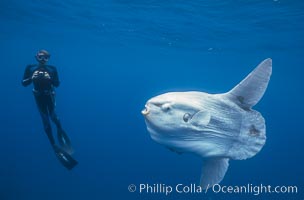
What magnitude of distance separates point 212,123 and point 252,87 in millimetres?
753

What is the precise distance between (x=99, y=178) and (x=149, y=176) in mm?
2586

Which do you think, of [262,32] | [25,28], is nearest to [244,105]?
[262,32]

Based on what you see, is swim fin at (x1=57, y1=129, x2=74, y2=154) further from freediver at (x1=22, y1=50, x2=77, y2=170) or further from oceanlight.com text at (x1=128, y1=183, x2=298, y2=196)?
oceanlight.com text at (x1=128, y1=183, x2=298, y2=196)

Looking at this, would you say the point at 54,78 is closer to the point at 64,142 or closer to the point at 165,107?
the point at 64,142

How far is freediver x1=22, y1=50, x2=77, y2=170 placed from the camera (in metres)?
6.94

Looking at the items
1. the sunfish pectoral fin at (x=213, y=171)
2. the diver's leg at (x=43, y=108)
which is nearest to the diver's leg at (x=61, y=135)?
the diver's leg at (x=43, y=108)

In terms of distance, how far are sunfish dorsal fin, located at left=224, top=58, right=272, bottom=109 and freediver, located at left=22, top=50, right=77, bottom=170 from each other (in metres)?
4.71

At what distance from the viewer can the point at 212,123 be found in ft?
11.4

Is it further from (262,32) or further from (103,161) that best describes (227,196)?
(262,32)

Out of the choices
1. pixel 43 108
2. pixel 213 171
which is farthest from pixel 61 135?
pixel 213 171

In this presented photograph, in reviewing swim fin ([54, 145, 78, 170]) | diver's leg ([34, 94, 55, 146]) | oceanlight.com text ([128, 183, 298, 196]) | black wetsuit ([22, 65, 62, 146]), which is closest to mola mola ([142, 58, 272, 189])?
black wetsuit ([22, 65, 62, 146])

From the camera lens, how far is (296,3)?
13250 mm

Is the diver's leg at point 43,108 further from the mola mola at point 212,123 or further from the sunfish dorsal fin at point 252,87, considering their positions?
the sunfish dorsal fin at point 252,87

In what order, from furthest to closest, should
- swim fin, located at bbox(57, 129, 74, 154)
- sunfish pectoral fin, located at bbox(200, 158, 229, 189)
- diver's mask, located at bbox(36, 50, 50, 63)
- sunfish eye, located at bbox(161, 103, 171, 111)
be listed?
swim fin, located at bbox(57, 129, 74, 154)
diver's mask, located at bbox(36, 50, 50, 63)
sunfish pectoral fin, located at bbox(200, 158, 229, 189)
sunfish eye, located at bbox(161, 103, 171, 111)
